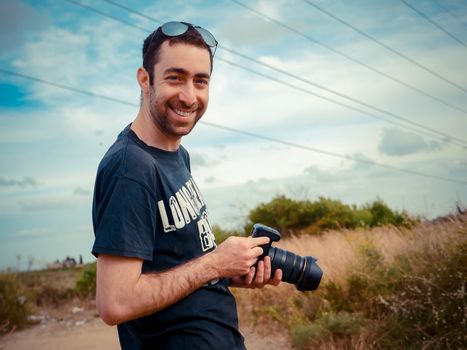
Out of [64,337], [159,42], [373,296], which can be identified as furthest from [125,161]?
[64,337]

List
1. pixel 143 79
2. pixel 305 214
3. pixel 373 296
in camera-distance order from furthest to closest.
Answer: pixel 305 214
pixel 373 296
pixel 143 79

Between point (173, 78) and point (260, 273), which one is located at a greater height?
point (173, 78)

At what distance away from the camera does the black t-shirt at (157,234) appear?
1.52 metres

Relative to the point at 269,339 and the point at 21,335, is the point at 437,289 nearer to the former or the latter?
the point at 269,339

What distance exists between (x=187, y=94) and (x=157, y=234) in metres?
0.61

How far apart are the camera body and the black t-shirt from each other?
0.24 m

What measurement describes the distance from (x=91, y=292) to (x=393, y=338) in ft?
31.8

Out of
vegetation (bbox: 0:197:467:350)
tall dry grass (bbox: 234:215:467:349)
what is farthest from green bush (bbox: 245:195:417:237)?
tall dry grass (bbox: 234:215:467:349)

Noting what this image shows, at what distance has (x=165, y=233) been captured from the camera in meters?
1.69

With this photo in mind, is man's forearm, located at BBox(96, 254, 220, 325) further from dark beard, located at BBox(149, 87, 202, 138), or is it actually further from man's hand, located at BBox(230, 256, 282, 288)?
dark beard, located at BBox(149, 87, 202, 138)

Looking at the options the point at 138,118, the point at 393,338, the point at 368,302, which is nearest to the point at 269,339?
the point at 368,302

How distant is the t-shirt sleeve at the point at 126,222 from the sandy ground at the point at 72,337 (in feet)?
16.4

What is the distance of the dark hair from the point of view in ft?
6.30

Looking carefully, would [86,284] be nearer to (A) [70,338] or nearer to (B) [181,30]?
(A) [70,338]
